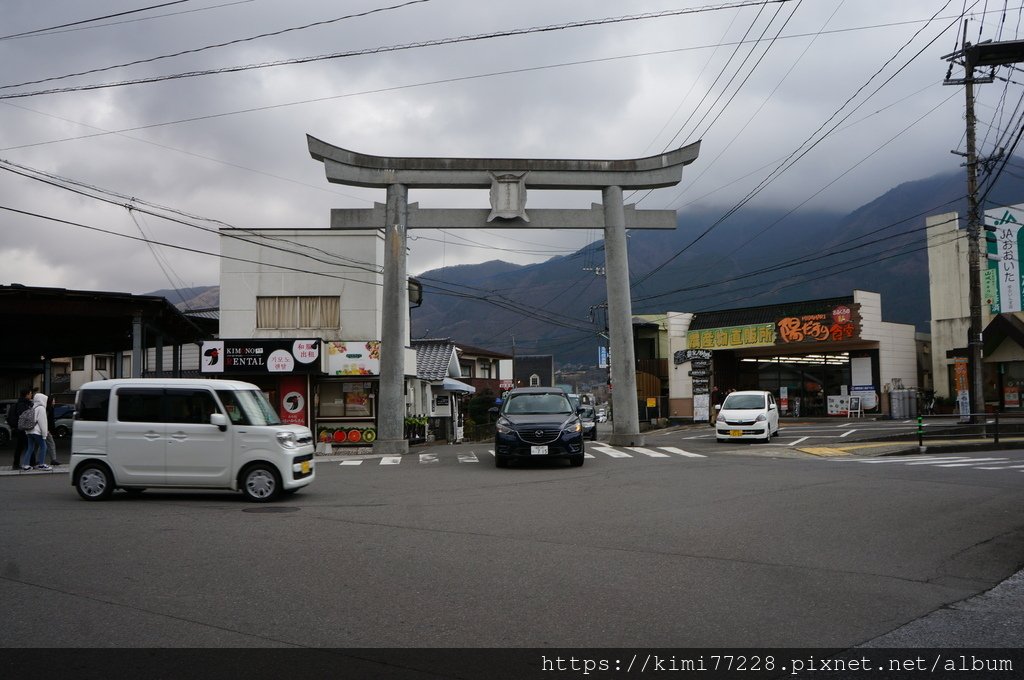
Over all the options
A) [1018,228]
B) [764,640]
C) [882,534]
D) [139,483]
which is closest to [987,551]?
[882,534]

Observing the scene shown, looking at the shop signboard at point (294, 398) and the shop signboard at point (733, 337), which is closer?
the shop signboard at point (294, 398)

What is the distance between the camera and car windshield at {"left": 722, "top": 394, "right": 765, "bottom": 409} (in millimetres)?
25578

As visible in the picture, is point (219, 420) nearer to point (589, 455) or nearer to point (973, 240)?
point (589, 455)

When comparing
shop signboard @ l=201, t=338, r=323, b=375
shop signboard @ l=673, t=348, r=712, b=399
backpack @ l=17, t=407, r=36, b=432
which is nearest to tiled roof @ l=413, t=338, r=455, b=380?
shop signboard @ l=201, t=338, r=323, b=375

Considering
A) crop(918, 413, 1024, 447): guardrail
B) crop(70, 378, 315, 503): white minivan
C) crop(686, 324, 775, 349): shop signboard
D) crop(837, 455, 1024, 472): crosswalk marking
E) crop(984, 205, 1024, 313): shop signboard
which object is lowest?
crop(837, 455, 1024, 472): crosswalk marking

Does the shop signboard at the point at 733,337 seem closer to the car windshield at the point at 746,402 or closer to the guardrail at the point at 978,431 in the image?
the car windshield at the point at 746,402

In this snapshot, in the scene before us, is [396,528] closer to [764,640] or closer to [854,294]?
[764,640]

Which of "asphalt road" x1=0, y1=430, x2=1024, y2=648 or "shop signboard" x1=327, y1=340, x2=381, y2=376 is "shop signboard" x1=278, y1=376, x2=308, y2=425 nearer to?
"shop signboard" x1=327, y1=340, x2=381, y2=376

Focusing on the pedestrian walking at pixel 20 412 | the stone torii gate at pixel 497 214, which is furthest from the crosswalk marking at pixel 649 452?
the pedestrian walking at pixel 20 412

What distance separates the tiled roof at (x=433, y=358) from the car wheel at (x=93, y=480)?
25.3 m

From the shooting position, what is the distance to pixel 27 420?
55.7 feet

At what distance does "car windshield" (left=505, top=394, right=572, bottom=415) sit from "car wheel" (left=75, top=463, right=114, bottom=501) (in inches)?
339

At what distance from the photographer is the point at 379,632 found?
17.4 feet

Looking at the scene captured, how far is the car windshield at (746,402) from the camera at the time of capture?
25.6 m
